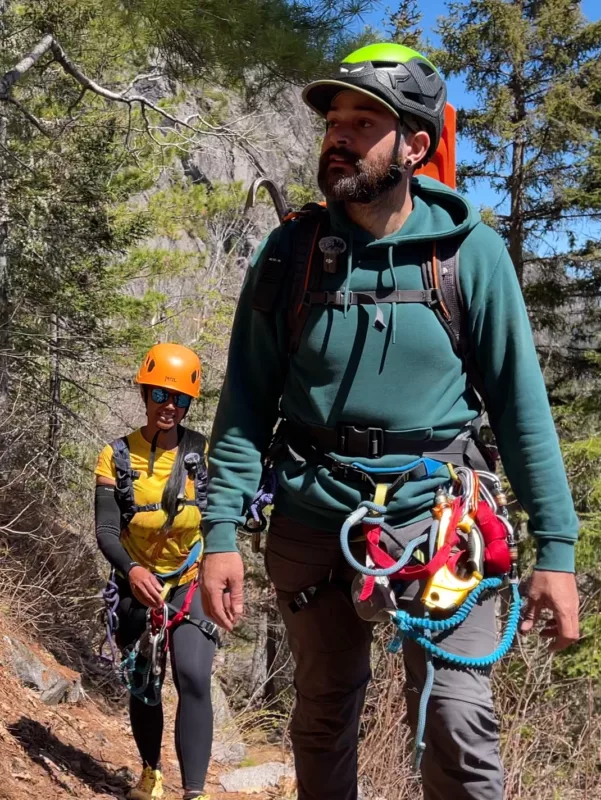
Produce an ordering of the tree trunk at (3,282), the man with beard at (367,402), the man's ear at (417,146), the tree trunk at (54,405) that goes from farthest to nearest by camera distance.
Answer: the tree trunk at (54,405) < the tree trunk at (3,282) < the man's ear at (417,146) < the man with beard at (367,402)

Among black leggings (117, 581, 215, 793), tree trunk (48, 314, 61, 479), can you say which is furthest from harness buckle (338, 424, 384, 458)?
tree trunk (48, 314, 61, 479)

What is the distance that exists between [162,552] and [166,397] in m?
0.80

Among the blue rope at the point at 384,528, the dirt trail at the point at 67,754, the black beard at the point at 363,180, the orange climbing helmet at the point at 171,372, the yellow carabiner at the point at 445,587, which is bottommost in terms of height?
the dirt trail at the point at 67,754

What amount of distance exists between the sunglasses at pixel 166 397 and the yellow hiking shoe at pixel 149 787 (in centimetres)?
181

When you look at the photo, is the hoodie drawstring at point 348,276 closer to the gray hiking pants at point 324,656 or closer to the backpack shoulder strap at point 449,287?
the backpack shoulder strap at point 449,287

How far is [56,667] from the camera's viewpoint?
6082 mm

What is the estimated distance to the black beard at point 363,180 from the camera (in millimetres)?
2354

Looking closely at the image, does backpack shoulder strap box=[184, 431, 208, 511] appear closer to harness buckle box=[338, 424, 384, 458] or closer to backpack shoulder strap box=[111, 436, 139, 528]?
backpack shoulder strap box=[111, 436, 139, 528]

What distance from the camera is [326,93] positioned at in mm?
2488

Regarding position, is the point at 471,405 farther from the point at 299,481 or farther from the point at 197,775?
the point at 197,775

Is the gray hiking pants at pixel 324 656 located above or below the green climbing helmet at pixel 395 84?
below

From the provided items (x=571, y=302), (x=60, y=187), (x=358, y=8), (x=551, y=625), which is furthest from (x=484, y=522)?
(x=571, y=302)

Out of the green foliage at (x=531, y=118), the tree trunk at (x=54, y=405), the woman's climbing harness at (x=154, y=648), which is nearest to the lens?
the woman's climbing harness at (x=154, y=648)

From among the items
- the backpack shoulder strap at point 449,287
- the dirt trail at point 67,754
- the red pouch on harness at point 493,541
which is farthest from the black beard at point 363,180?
the dirt trail at point 67,754
